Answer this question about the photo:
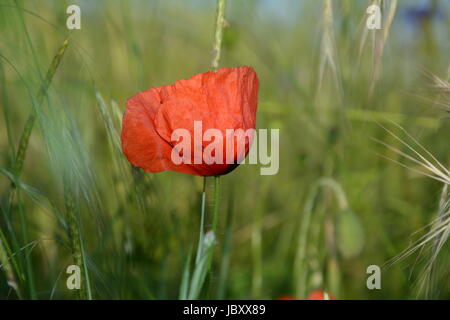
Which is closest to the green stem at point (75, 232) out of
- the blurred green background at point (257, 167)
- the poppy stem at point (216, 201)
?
the blurred green background at point (257, 167)

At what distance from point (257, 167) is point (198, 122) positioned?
2.18 feet

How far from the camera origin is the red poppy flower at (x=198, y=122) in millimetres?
648

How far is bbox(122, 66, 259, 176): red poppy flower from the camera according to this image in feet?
2.13

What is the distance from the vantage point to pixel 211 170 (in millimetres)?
663

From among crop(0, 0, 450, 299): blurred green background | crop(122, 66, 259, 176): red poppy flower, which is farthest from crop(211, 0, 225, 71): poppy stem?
crop(0, 0, 450, 299): blurred green background

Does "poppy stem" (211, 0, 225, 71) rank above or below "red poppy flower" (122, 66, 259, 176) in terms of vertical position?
above

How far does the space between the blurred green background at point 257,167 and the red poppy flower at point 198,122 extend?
0.22 feet

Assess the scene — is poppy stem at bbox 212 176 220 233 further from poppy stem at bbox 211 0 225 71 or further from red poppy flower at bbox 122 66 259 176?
poppy stem at bbox 211 0 225 71

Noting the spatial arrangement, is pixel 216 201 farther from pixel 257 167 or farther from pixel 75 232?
pixel 257 167

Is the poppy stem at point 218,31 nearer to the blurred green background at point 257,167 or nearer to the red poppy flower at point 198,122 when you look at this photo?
the red poppy flower at point 198,122

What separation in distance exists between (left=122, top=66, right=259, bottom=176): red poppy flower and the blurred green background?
0.07m

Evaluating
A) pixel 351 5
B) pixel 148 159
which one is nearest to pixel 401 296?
pixel 351 5

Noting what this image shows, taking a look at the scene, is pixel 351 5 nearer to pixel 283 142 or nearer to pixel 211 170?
pixel 211 170

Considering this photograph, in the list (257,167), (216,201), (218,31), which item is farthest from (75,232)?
(257,167)
